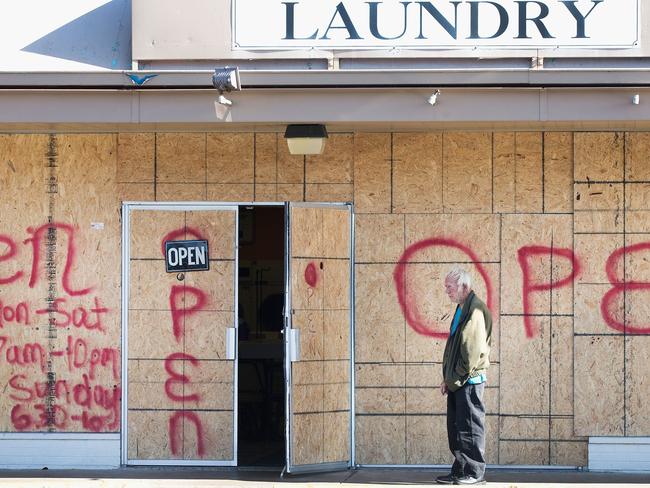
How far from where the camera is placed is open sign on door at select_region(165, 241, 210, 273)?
10.7 metres

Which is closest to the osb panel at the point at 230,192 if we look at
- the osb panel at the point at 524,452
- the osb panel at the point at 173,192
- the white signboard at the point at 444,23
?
the osb panel at the point at 173,192

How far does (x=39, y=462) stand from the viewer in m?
10.7

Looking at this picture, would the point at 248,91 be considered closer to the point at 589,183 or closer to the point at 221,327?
the point at 221,327

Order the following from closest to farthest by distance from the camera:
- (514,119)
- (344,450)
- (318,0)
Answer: (514,119) → (318,0) → (344,450)

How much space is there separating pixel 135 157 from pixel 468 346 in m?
3.56

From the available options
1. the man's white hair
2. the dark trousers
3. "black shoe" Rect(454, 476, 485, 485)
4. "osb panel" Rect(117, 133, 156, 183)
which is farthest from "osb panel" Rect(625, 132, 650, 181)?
"osb panel" Rect(117, 133, 156, 183)

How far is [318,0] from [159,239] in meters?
2.59

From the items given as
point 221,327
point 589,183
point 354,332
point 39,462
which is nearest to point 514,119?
point 589,183

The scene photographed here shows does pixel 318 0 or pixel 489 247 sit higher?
pixel 318 0

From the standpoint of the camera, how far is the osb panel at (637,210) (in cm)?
1058

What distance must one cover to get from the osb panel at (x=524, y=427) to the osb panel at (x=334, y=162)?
260cm

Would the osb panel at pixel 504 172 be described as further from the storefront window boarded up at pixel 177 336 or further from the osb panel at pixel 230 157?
the storefront window boarded up at pixel 177 336

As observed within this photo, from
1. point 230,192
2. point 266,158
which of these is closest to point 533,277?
point 266,158

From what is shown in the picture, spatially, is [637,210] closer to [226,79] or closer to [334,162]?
[334,162]
